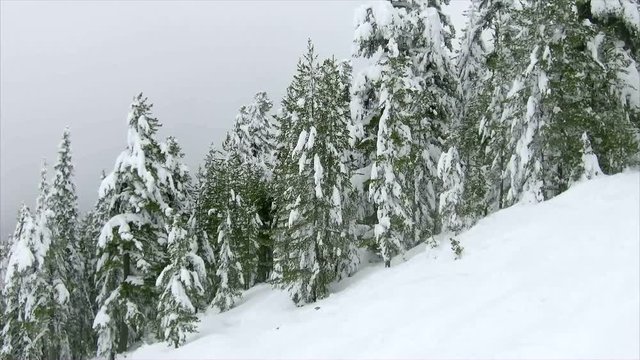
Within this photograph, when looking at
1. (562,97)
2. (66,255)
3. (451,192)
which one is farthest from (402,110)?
(66,255)

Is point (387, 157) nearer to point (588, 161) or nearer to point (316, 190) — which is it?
point (316, 190)

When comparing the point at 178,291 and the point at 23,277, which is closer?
the point at 178,291

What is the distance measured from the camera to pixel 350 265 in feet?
77.8

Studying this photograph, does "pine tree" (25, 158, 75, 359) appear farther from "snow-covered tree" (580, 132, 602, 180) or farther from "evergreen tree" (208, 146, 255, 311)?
"snow-covered tree" (580, 132, 602, 180)

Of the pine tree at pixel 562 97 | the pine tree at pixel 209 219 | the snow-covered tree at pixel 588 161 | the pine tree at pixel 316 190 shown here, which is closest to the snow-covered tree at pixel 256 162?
the pine tree at pixel 209 219

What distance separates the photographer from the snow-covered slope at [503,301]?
9500mm

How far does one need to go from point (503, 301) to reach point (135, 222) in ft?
61.4

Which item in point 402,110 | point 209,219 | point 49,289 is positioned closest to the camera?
point 402,110

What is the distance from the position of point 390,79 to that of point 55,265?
22.6m

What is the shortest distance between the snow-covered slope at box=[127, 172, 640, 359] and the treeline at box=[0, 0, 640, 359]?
1.70 metres

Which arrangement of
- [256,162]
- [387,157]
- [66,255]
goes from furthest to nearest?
[256,162] → [66,255] → [387,157]

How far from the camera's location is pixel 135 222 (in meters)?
24.7

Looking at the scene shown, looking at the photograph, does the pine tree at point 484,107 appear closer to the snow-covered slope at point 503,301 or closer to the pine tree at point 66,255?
the snow-covered slope at point 503,301

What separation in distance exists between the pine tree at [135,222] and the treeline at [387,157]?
7 cm
